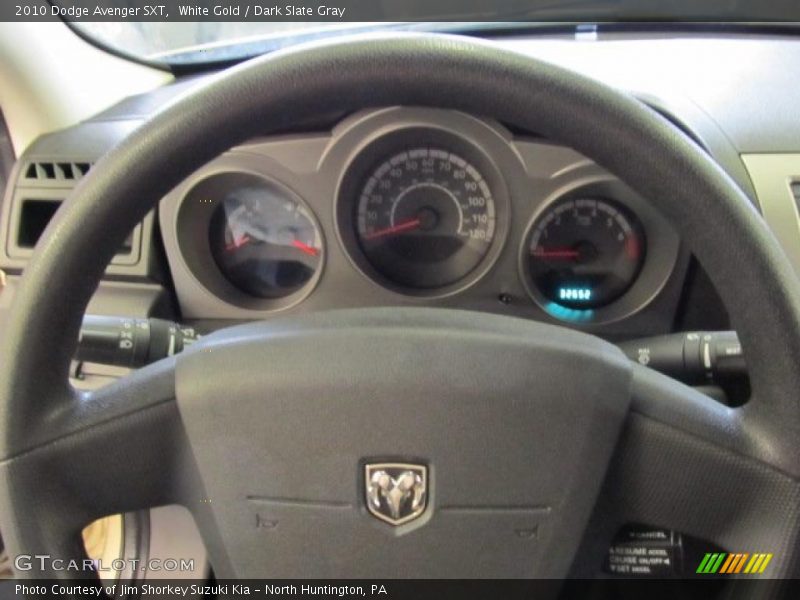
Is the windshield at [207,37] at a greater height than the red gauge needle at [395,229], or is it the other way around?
the windshield at [207,37]

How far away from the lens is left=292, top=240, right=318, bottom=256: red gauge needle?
54.0 inches

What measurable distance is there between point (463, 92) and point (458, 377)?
246mm

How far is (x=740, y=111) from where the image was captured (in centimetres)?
129

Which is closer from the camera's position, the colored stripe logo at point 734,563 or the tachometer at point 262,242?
the colored stripe logo at point 734,563

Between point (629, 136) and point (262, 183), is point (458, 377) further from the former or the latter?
point (262, 183)

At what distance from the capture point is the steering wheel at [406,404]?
28.2 inches

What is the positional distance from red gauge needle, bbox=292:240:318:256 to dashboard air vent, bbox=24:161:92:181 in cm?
33

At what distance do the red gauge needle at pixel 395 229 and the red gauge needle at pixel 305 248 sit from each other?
0.28 feet

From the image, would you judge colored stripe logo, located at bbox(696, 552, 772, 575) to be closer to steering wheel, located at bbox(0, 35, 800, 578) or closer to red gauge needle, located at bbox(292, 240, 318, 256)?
steering wheel, located at bbox(0, 35, 800, 578)

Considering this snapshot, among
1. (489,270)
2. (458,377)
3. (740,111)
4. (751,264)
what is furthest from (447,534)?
(740,111)

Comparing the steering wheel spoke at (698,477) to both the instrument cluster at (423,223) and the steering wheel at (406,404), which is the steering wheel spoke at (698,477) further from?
the instrument cluster at (423,223)

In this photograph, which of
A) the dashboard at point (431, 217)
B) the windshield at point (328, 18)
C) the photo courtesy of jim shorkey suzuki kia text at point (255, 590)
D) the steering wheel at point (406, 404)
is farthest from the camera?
the windshield at point (328, 18)

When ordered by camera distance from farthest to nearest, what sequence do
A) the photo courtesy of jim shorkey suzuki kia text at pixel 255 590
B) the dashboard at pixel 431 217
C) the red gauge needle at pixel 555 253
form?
the red gauge needle at pixel 555 253, the dashboard at pixel 431 217, the photo courtesy of jim shorkey suzuki kia text at pixel 255 590

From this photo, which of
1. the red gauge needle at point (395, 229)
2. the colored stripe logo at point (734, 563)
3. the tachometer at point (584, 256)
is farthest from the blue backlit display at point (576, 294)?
the colored stripe logo at point (734, 563)
